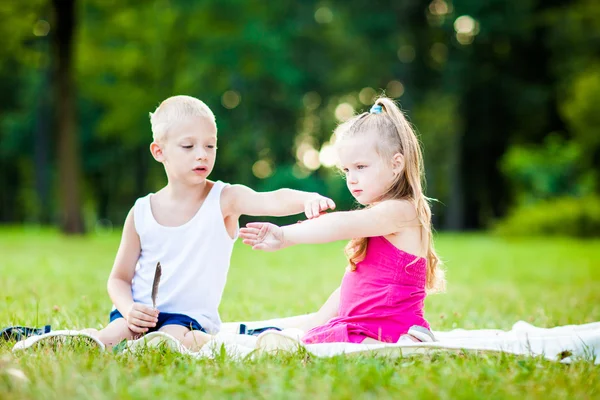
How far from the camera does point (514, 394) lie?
7.61 ft

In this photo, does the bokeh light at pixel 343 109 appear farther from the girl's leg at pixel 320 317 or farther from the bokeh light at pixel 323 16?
the girl's leg at pixel 320 317

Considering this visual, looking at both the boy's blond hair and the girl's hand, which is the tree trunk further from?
the girl's hand

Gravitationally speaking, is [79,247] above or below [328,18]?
below

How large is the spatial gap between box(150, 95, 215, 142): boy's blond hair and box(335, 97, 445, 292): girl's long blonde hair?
716 mm

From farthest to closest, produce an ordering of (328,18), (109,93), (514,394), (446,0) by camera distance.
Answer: (328,18) → (109,93) → (446,0) → (514,394)

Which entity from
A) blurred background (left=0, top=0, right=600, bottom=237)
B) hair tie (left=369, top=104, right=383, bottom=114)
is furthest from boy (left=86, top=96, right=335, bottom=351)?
blurred background (left=0, top=0, right=600, bottom=237)

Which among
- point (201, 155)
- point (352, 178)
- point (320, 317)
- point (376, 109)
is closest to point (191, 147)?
point (201, 155)

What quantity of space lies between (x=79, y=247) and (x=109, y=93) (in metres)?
17.6

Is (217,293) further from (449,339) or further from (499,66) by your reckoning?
(499,66)

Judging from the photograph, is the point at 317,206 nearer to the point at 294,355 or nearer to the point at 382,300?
the point at 382,300

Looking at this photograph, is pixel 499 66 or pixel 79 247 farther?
pixel 499 66

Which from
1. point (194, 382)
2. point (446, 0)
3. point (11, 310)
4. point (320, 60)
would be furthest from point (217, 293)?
point (320, 60)

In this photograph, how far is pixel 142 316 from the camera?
319cm

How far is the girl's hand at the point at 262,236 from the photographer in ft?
9.85
